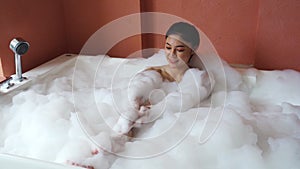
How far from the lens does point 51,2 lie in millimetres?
2070

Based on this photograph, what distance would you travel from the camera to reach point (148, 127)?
4.64ft

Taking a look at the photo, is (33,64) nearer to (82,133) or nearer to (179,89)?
(82,133)

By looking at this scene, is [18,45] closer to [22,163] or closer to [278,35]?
[22,163]

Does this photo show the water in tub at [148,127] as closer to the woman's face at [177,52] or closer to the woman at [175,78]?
the woman at [175,78]

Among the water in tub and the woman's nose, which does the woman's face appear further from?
the water in tub

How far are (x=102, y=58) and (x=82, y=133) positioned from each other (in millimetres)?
833

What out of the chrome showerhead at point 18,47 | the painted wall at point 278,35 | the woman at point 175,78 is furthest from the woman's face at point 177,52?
the chrome showerhead at point 18,47

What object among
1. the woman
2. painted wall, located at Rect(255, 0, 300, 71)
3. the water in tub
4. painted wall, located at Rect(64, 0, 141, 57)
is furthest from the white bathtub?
painted wall, located at Rect(255, 0, 300, 71)

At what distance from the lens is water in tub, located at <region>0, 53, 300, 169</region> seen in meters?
1.17

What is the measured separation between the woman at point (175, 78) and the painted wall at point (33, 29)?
71 cm

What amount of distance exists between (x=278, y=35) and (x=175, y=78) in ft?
2.21

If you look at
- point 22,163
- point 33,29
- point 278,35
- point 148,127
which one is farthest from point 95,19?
point 22,163

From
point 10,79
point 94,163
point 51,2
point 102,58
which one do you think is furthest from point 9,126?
point 51,2

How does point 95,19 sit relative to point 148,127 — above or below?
above
